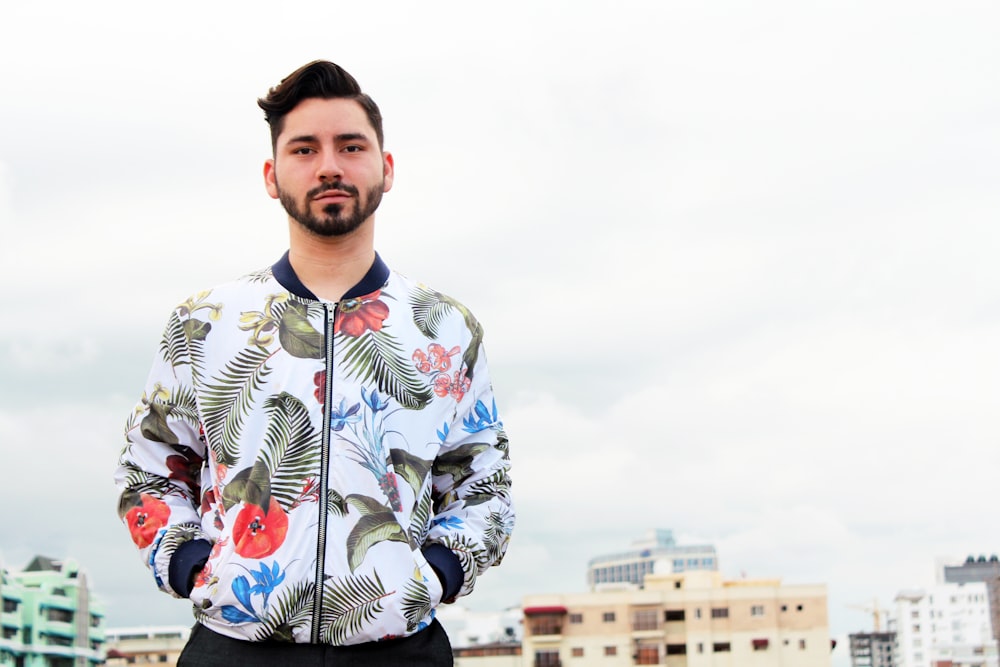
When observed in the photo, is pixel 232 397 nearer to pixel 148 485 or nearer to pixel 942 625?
pixel 148 485

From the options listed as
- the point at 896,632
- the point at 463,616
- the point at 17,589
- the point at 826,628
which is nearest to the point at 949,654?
the point at 896,632

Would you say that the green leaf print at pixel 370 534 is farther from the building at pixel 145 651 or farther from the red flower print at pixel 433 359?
the building at pixel 145 651

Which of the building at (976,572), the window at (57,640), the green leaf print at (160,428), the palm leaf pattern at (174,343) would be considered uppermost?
the building at (976,572)

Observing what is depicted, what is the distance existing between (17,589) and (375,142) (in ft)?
185

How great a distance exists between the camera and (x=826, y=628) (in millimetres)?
57000

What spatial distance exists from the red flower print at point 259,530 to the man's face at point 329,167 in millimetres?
602

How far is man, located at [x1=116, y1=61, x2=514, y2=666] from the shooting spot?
98.3 inches

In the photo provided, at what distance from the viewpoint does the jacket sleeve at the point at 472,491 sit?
2.64 meters

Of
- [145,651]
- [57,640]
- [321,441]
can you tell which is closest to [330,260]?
[321,441]

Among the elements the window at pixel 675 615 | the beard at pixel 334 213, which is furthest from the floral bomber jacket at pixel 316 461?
the window at pixel 675 615

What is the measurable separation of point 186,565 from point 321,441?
358 mm

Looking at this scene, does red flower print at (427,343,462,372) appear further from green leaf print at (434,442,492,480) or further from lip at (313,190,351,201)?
lip at (313,190,351,201)

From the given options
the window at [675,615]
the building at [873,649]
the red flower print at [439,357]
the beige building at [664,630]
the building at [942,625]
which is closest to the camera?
the red flower print at [439,357]

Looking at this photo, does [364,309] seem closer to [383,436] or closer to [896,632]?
[383,436]
